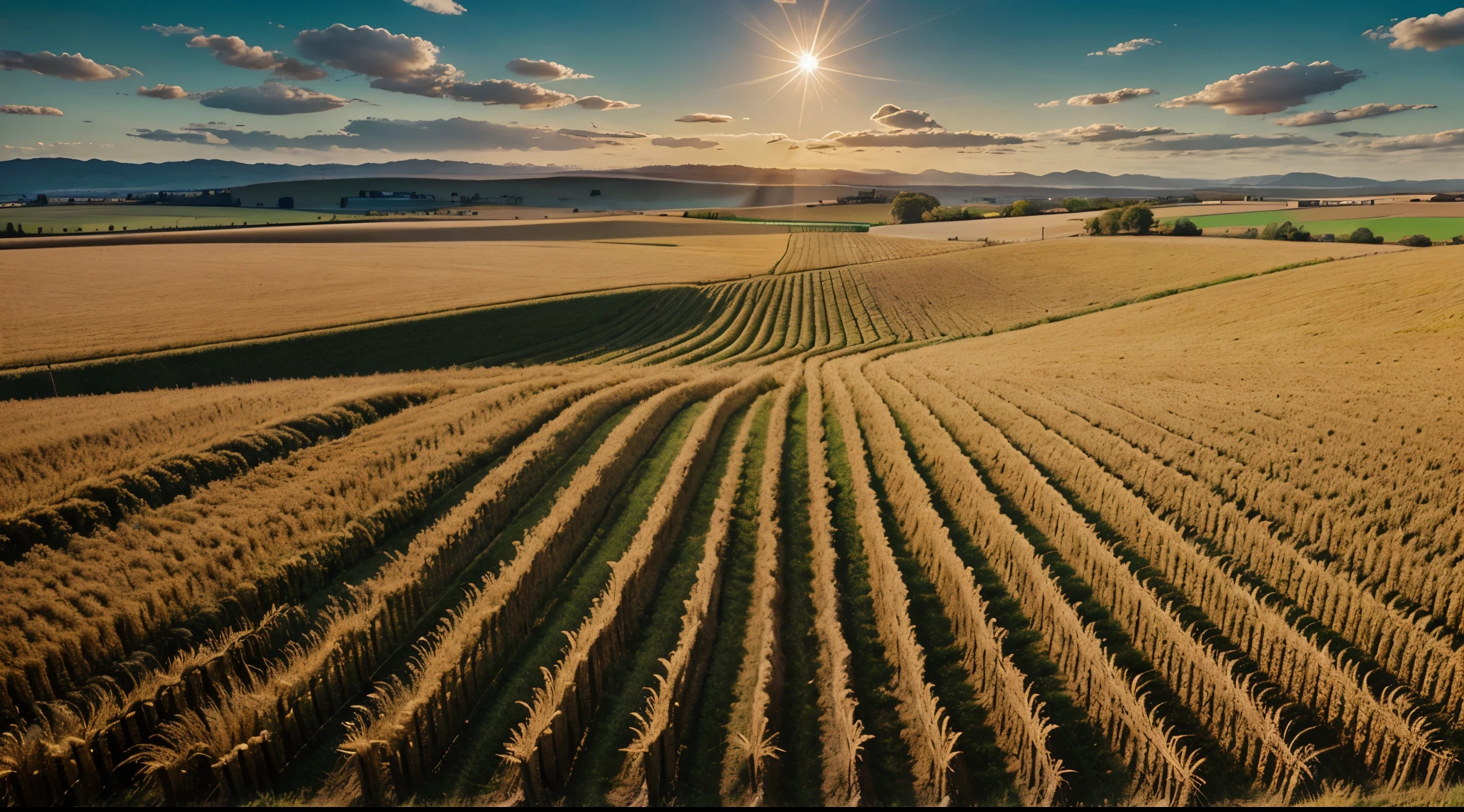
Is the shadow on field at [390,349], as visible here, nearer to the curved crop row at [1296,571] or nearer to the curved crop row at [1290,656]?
the curved crop row at [1296,571]

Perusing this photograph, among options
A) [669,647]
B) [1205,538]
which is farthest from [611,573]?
[1205,538]

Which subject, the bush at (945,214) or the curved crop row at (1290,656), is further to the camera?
the bush at (945,214)

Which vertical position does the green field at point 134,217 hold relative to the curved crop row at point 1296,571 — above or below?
above

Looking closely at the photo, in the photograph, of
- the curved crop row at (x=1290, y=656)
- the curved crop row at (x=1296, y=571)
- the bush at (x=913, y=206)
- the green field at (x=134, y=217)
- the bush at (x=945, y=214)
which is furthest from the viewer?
the bush at (x=913, y=206)

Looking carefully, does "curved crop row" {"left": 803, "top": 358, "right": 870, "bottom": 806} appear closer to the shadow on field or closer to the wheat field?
the wheat field

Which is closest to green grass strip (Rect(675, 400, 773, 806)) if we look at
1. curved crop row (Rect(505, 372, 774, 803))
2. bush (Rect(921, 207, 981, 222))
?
curved crop row (Rect(505, 372, 774, 803))

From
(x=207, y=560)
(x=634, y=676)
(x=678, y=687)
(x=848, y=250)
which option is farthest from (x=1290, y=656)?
(x=848, y=250)

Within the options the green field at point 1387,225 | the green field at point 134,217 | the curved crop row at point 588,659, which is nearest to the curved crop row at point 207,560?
the curved crop row at point 588,659
